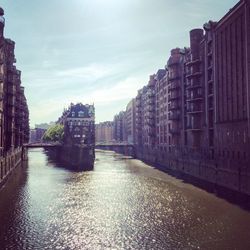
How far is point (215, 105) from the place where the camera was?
253 feet

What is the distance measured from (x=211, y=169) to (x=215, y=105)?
14636 millimetres

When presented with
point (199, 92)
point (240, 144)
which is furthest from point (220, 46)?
point (240, 144)

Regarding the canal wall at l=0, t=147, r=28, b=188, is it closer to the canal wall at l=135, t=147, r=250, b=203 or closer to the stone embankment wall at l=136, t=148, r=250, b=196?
the canal wall at l=135, t=147, r=250, b=203

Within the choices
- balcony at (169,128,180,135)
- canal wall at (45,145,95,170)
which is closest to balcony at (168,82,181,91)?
balcony at (169,128,180,135)

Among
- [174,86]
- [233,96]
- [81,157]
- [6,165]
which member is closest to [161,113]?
[174,86]

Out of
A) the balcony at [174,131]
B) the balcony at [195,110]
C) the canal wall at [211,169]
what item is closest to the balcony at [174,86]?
the balcony at [174,131]

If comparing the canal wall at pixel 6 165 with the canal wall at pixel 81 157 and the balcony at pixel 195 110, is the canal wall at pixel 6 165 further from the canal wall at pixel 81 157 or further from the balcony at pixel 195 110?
the balcony at pixel 195 110

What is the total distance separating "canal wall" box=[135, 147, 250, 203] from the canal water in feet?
13.9

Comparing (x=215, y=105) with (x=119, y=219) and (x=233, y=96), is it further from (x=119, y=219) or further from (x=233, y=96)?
(x=119, y=219)

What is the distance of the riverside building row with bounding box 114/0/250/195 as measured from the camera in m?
63.2

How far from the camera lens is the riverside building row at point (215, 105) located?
207 feet

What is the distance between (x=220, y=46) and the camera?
244 feet

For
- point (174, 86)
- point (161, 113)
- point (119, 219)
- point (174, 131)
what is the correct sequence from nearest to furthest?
1. point (119, 219)
2. point (174, 86)
3. point (174, 131)
4. point (161, 113)

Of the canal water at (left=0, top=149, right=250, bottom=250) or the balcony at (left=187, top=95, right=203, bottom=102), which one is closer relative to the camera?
the canal water at (left=0, top=149, right=250, bottom=250)
